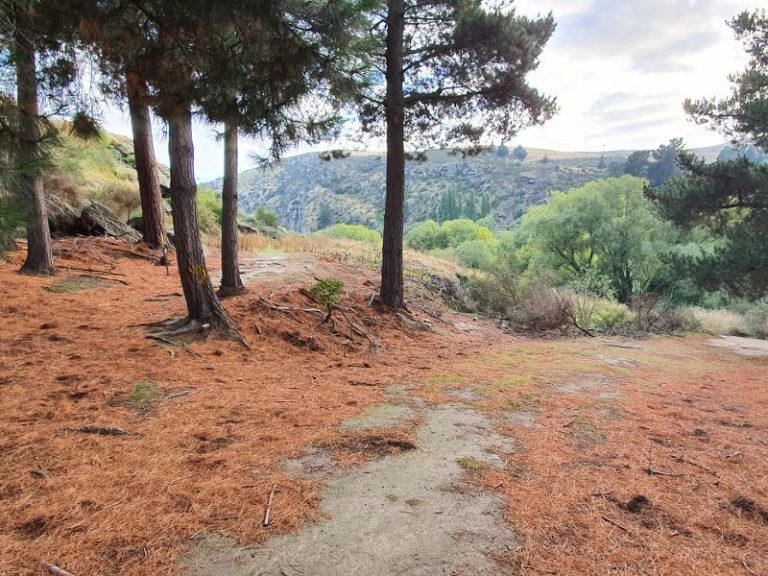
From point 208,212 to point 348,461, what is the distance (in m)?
16.9

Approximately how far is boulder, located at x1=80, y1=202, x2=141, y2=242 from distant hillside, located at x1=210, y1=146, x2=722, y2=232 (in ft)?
338

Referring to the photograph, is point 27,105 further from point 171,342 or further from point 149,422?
point 149,422

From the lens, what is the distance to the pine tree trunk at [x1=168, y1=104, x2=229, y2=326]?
5.34m

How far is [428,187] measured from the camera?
153250 millimetres

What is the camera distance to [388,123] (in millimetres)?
8500

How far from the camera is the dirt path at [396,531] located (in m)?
1.82

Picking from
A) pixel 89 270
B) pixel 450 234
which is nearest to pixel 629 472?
pixel 89 270

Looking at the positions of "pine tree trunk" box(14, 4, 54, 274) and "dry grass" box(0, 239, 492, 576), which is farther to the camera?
"pine tree trunk" box(14, 4, 54, 274)

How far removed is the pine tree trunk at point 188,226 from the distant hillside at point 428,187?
109 metres

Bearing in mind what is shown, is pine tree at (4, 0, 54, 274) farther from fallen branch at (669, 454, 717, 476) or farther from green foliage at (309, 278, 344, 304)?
fallen branch at (669, 454, 717, 476)

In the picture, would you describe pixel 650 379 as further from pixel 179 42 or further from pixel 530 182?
pixel 530 182

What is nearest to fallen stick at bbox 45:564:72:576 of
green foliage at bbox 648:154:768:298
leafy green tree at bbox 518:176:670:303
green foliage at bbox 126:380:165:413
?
green foliage at bbox 126:380:165:413

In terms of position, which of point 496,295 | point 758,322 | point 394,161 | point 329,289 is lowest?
point 758,322

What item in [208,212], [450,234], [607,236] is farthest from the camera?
[450,234]
